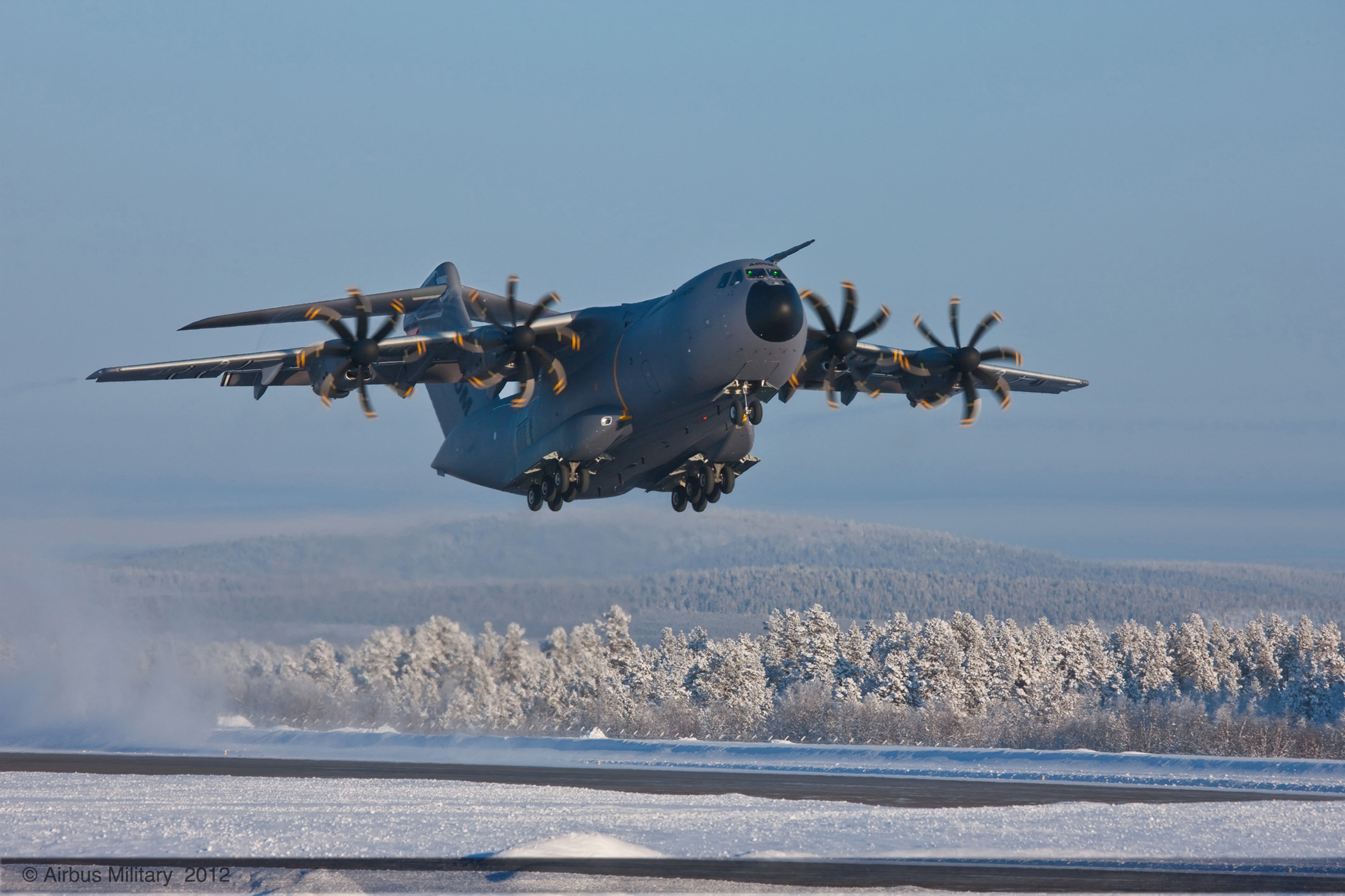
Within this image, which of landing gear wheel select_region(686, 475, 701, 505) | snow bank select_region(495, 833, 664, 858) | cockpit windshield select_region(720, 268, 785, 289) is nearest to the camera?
snow bank select_region(495, 833, 664, 858)

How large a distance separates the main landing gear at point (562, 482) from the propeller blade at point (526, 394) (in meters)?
1.62

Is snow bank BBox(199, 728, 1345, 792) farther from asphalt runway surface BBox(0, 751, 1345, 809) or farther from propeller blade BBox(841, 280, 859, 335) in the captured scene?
propeller blade BBox(841, 280, 859, 335)

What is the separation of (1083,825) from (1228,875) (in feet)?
13.5

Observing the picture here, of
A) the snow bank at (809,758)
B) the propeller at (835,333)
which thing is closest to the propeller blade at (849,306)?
the propeller at (835,333)

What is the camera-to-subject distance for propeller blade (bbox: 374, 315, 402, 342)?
25.1 meters

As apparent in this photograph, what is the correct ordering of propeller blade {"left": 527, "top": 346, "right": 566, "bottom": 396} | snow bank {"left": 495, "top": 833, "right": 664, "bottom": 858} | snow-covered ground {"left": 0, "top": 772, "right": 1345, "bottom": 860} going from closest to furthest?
snow bank {"left": 495, "top": 833, "right": 664, "bottom": 858} < snow-covered ground {"left": 0, "top": 772, "right": 1345, "bottom": 860} < propeller blade {"left": 527, "top": 346, "right": 566, "bottom": 396}

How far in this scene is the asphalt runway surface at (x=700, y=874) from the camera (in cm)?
1365

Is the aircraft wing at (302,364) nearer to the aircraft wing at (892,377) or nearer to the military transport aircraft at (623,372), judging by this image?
the military transport aircraft at (623,372)

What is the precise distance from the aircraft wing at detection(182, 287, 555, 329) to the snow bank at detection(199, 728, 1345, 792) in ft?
47.9

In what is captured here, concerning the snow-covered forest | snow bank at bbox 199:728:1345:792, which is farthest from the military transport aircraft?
the snow-covered forest

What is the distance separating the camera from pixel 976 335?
91.9ft

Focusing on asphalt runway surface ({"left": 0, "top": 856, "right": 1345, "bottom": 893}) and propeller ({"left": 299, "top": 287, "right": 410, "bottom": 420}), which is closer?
asphalt runway surface ({"left": 0, "top": 856, "right": 1345, "bottom": 893})

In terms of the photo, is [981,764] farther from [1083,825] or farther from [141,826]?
[141,826]

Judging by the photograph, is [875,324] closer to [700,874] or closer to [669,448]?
[669,448]
